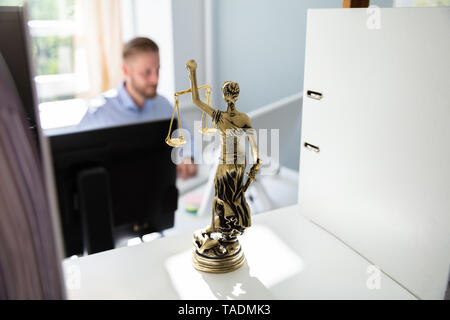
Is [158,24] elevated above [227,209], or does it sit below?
above

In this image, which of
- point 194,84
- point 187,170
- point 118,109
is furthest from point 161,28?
point 194,84

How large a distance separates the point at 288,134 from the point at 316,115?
2.94 ft

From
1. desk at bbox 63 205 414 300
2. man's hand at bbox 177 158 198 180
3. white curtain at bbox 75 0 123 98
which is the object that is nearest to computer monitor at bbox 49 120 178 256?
desk at bbox 63 205 414 300

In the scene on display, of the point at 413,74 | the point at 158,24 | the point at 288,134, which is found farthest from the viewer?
the point at 158,24

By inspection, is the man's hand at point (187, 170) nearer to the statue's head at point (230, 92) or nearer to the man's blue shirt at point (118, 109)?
the man's blue shirt at point (118, 109)

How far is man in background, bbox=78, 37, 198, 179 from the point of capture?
2.23m

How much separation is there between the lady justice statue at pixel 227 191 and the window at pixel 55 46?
1977mm

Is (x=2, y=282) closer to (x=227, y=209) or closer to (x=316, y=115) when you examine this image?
(x=227, y=209)

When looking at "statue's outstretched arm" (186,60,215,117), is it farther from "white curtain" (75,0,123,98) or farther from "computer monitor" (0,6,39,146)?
"white curtain" (75,0,123,98)

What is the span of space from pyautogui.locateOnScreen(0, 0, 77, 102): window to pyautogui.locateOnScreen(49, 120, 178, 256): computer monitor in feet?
5.27

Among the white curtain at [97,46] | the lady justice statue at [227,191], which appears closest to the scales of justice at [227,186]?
the lady justice statue at [227,191]

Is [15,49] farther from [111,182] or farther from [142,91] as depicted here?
[142,91]
